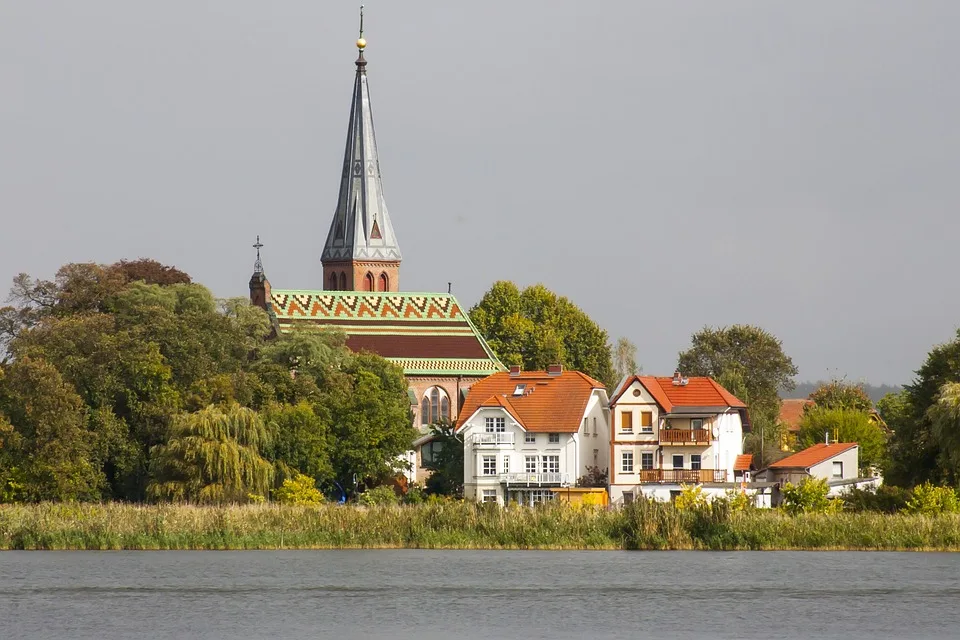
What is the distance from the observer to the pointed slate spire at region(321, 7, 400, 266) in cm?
14225

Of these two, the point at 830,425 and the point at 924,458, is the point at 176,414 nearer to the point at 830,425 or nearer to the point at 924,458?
the point at 924,458

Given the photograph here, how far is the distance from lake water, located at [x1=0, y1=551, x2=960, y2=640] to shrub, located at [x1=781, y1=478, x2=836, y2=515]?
2.35 meters

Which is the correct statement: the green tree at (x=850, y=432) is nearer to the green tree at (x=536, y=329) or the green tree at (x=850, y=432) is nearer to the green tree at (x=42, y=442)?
the green tree at (x=536, y=329)

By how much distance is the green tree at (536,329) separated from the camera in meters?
124

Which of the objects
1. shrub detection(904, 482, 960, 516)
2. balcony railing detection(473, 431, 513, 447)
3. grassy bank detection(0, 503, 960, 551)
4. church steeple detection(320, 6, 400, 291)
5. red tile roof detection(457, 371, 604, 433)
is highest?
church steeple detection(320, 6, 400, 291)

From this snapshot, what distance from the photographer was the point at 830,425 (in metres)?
101

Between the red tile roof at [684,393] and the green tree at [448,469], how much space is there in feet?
23.8

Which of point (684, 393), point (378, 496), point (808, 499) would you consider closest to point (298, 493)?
point (378, 496)

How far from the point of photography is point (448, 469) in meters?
87.6

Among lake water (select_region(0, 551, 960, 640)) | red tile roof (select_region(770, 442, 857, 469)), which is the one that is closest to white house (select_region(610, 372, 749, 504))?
red tile roof (select_region(770, 442, 857, 469))

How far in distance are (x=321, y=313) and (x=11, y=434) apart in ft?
170

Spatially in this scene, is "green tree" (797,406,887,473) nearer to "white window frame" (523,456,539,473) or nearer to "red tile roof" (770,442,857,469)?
"red tile roof" (770,442,857,469)

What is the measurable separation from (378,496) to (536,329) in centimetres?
4792

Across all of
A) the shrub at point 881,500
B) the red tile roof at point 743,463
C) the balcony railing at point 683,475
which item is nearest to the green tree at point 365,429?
the balcony railing at point 683,475
